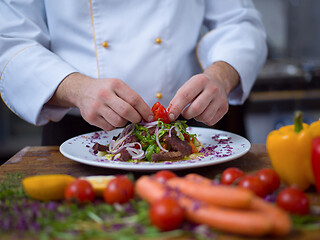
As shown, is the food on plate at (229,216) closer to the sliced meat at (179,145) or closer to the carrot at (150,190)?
the carrot at (150,190)

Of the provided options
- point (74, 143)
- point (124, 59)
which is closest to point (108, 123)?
point (74, 143)

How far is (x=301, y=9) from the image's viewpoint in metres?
5.74

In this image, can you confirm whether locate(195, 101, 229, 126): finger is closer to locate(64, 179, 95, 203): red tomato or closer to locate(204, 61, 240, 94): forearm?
locate(204, 61, 240, 94): forearm

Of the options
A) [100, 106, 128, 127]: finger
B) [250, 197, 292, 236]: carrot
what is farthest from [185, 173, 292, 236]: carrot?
[100, 106, 128, 127]: finger

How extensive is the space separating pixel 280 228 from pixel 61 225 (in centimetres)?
55

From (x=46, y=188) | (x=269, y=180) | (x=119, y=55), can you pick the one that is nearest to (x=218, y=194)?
(x=269, y=180)

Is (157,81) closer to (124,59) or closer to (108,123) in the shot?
(124,59)

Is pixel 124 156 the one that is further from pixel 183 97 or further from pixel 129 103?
pixel 183 97

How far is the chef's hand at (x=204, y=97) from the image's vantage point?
1646mm

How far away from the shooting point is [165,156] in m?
1.61

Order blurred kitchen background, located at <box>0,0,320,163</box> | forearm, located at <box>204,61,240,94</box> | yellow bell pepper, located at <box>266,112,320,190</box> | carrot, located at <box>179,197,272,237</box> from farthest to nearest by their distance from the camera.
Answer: blurred kitchen background, located at <box>0,0,320,163</box> < forearm, located at <box>204,61,240,94</box> < yellow bell pepper, located at <box>266,112,320,190</box> < carrot, located at <box>179,197,272,237</box>

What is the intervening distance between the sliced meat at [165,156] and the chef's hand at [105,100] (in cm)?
18

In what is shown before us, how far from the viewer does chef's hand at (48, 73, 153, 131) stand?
5.15 feet


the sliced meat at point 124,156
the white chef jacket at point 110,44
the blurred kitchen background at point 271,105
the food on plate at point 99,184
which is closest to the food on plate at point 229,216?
the food on plate at point 99,184
